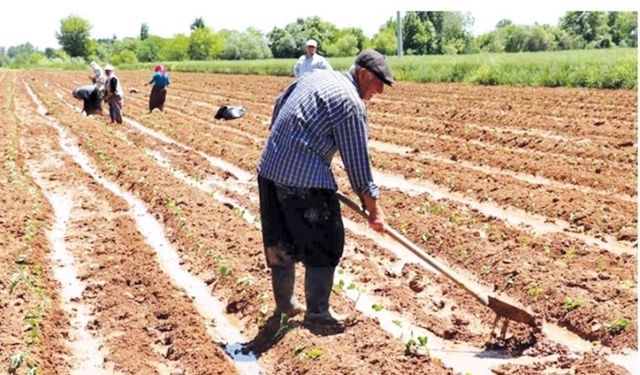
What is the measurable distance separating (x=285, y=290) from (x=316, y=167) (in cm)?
89

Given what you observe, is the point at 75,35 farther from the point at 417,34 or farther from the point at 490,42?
the point at 490,42

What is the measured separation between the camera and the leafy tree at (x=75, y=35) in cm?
9244

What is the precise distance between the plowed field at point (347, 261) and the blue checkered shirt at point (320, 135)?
3.17ft

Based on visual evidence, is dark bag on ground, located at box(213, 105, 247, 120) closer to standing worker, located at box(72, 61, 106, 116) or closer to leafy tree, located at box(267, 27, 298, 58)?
standing worker, located at box(72, 61, 106, 116)

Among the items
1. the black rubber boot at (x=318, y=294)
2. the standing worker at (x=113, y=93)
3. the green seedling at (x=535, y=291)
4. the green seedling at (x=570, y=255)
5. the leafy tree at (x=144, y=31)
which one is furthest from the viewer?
the leafy tree at (x=144, y=31)

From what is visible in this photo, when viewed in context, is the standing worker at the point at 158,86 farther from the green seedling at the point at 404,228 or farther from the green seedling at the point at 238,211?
the green seedling at the point at 404,228

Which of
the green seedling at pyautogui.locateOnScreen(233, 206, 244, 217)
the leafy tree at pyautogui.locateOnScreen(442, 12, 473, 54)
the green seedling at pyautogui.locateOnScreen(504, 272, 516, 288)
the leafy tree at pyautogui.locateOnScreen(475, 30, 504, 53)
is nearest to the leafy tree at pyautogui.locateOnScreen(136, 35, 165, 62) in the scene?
the leafy tree at pyautogui.locateOnScreen(442, 12, 473, 54)

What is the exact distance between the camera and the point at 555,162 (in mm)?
10016

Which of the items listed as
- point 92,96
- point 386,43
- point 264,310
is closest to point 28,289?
point 264,310

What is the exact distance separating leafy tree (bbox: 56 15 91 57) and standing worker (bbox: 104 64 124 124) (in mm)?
81256

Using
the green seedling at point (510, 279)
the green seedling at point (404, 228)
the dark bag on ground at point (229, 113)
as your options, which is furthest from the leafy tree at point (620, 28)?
the green seedling at point (510, 279)

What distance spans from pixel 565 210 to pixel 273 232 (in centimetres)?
392

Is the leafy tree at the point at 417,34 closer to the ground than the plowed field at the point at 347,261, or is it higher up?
→ higher up

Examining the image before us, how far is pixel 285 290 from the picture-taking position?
189 inches
